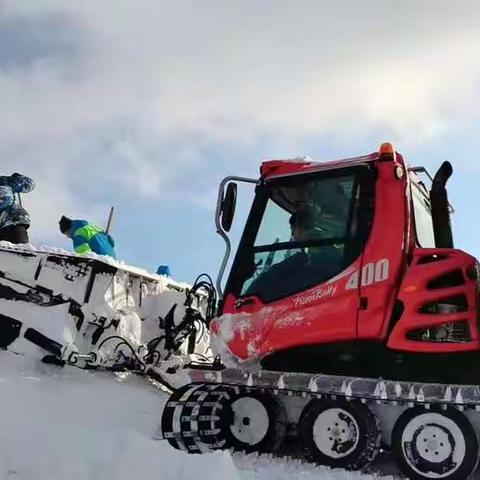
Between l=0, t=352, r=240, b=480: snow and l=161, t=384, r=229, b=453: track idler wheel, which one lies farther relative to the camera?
l=161, t=384, r=229, b=453: track idler wheel

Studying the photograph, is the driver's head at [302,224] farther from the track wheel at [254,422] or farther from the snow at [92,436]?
the snow at [92,436]

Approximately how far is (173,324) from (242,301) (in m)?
2.22

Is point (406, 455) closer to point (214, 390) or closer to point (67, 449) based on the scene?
point (214, 390)

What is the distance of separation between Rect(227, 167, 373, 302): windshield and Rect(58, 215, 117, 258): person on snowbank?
8.85 ft

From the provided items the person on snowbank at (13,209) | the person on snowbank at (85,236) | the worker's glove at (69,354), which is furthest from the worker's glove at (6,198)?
the worker's glove at (69,354)

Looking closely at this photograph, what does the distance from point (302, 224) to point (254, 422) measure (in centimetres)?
164

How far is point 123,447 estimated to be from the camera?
4371mm

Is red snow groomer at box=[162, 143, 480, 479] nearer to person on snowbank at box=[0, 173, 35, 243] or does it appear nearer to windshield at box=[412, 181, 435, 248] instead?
windshield at box=[412, 181, 435, 248]

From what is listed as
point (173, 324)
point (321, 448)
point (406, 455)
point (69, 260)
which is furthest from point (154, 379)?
point (406, 455)

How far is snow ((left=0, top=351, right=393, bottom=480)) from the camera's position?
4.12 meters


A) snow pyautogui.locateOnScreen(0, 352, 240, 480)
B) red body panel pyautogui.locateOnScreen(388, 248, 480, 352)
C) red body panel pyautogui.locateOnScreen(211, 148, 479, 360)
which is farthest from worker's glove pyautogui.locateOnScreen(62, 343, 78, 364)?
red body panel pyautogui.locateOnScreen(388, 248, 480, 352)

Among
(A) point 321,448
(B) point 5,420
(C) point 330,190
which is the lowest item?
(B) point 5,420

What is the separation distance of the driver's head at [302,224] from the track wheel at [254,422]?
1308 mm

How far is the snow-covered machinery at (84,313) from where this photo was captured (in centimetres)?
660
